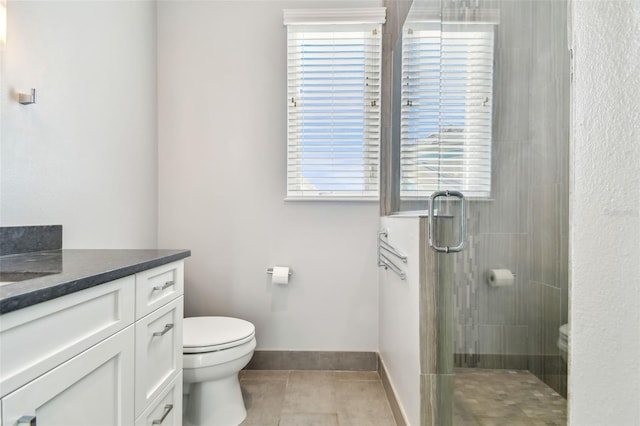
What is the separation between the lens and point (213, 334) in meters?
1.57

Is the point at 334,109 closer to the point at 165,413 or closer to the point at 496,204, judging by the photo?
the point at 496,204

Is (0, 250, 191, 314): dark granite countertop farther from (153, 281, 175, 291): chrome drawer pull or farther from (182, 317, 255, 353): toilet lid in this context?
(182, 317, 255, 353): toilet lid

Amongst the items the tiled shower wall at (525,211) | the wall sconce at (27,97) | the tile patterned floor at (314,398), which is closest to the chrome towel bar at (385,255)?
the tiled shower wall at (525,211)

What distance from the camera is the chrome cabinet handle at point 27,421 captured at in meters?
0.59

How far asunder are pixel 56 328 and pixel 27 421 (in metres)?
0.17

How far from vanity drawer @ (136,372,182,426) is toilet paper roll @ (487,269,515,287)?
1144mm

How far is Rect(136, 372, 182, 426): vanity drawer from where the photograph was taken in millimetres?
1040

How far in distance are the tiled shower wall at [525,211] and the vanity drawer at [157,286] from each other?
3.42 ft

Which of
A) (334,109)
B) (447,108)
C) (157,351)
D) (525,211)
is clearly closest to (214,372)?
(157,351)

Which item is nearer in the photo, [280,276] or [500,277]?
[500,277]

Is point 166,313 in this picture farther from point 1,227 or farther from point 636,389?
point 636,389

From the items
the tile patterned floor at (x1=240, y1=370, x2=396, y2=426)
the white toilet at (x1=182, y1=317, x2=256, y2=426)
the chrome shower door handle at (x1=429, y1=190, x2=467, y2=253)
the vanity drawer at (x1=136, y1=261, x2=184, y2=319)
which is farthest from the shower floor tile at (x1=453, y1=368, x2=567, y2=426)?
the vanity drawer at (x1=136, y1=261, x2=184, y2=319)

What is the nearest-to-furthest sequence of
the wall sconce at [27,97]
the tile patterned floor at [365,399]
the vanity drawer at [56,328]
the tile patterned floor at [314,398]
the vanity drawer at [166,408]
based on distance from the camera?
1. the vanity drawer at [56,328]
2. the tile patterned floor at [365,399]
3. the vanity drawer at [166,408]
4. the wall sconce at [27,97]
5. the tile patterned floor at [314,398]

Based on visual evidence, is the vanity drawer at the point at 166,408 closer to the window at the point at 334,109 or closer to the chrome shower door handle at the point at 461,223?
the chrome shower door handle at the point at 461,223
